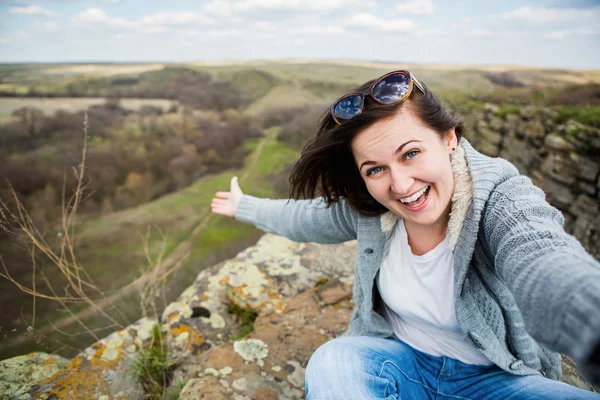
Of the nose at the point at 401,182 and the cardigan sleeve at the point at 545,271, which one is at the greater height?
the nose at the point at 401,182

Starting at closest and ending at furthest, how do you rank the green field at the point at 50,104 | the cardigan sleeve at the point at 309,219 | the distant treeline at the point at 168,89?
1. the cardigan sleeve at the point at 309,219
2. the green field at the point at 50,104
3. the distant treeline at the point at 168,89

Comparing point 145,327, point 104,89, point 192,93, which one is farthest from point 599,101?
A: point 192,93

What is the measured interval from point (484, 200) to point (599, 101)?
24.8ft

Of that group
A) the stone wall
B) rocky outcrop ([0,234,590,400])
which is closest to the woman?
rocky outcrop ([0,234,590,400])

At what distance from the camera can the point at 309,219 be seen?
212 centimetres

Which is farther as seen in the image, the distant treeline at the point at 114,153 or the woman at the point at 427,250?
the distant treeline at the point at 114,153

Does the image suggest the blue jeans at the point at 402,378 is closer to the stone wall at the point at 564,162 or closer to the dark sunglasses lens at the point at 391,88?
the dark sunglasses lens at the point at 391,88

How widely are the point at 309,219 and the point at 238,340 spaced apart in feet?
3.83

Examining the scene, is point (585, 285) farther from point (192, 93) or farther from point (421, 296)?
point (192, 93)

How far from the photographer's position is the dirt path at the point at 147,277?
2741 mm

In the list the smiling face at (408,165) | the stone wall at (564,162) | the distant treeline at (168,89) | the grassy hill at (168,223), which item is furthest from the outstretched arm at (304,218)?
the distant treeline at (168,89)

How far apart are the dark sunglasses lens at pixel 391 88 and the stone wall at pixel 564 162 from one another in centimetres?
555

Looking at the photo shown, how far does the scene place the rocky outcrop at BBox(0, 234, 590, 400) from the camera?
85.5 inches

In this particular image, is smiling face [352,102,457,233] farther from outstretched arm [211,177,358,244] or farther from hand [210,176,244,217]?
hand [210,176,244,217]
